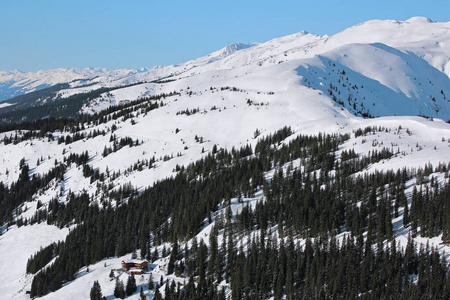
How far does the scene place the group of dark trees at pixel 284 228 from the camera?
80.4 metres

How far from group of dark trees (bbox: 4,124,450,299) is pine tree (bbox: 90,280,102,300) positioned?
17417 millimetres

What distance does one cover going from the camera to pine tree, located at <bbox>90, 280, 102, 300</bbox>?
94625 millimetres

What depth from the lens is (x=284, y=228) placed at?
106 meters

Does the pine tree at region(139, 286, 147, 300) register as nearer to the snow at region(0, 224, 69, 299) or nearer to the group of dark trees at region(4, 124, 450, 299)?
the group of dark trees at region(4, 124, 450, 299)

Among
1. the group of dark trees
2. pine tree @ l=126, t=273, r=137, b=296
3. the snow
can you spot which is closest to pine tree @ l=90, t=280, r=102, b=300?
pine tree @ l=126, t=273, r=137, b=296

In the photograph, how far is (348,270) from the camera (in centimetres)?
8106

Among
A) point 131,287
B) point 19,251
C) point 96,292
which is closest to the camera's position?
point 131,287

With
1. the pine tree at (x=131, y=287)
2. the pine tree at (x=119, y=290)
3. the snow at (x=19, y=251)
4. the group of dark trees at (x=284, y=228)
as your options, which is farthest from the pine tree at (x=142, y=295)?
the snow at (x=19, y=251)

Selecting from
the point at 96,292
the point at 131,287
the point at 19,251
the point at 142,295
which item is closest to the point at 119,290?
the point at 131,287

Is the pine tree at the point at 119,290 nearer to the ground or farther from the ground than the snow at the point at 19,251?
farther from the ground

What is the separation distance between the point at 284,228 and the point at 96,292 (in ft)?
152

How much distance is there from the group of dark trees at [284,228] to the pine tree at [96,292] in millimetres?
17417

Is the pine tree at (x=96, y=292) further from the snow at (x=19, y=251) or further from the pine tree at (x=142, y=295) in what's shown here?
the snow at (x=19, y=251)

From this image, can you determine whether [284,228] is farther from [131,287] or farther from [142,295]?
[131,287]
